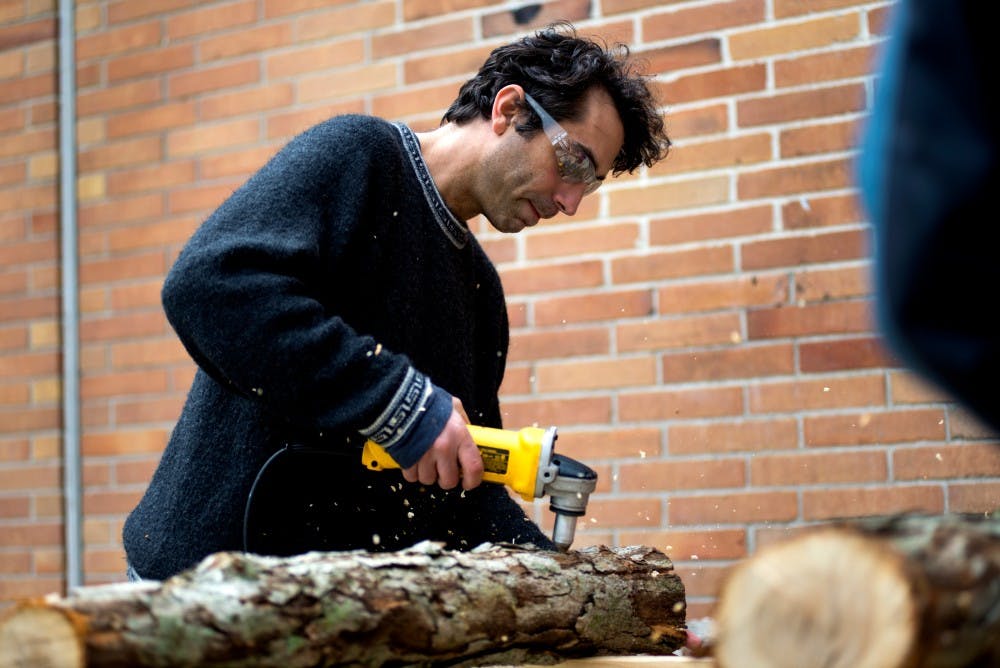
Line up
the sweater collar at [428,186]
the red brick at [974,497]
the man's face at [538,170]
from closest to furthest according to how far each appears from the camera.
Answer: the sweater collar at [428,186]
the man's face at [538,170]
the red brick at [974,497]

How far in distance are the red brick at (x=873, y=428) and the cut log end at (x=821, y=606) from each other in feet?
6.12

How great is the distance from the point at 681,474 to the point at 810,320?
0.56 meters

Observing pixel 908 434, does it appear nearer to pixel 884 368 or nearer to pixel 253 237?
pixel 884 368

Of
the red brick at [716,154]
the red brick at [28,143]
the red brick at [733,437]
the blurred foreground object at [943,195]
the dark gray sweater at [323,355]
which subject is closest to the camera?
the blurred foreground object at [943,195]

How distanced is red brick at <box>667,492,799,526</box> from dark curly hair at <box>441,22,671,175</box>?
1.02 metres

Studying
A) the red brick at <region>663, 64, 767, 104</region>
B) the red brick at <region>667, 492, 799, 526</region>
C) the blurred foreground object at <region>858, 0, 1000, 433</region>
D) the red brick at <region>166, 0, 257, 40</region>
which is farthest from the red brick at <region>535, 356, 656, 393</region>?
the blurred foreground object at <region>858, 0, 1000, 433</region>

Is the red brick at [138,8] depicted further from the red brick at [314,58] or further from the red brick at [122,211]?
the red brick at [122,211]

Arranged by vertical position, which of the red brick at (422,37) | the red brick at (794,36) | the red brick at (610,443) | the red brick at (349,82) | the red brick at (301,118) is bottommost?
the red brick at (610,443)

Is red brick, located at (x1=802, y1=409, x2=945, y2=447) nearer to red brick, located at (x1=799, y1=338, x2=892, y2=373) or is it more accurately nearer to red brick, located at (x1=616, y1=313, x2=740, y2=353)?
red brick, located at (x1=799, y1=338, x2=892, y2=373)

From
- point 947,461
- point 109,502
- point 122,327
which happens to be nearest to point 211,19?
point 122,327

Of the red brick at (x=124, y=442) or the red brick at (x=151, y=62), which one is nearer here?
the red brick at (x=124, y=442)

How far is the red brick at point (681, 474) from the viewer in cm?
329

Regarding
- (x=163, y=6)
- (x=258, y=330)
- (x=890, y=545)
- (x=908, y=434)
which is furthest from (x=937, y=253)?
(x=163, y=6)

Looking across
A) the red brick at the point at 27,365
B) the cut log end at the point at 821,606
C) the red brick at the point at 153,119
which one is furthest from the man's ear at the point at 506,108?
the red brick at the point at 27,365
